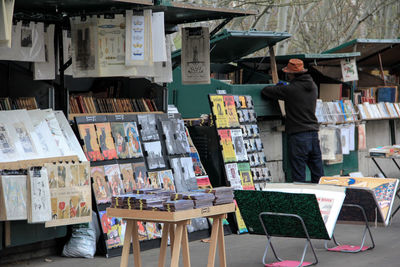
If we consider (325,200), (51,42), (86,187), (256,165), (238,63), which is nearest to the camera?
(325,200)

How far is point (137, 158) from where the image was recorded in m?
8.85

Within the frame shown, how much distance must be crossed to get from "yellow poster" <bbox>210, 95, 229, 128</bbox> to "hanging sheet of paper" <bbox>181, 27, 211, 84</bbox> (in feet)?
1.06

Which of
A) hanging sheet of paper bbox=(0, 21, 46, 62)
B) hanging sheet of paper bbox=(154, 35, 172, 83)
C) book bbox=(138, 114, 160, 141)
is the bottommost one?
book bbox=(138, 114, 160, 141)

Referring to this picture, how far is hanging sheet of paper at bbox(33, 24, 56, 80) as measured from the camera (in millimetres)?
8469

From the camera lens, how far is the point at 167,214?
18.9 ft

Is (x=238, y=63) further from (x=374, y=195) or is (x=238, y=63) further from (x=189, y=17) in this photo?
(x=374, y=195)

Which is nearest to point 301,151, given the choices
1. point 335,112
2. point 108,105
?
point 335,112

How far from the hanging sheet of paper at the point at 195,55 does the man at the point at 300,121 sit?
4.30 ft

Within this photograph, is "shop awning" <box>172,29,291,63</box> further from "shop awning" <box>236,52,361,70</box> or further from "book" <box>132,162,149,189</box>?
"book" <box>132,162,149,189</box>

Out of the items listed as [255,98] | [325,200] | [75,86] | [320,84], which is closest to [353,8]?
[320,84]

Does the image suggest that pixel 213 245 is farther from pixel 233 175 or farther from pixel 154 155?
pixel 233 175

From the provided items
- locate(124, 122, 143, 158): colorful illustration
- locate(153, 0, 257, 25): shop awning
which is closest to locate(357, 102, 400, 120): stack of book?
locate(153, 0, 257, 25): shop awning

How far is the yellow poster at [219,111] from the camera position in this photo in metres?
9.83

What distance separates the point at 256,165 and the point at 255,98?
1.18m
